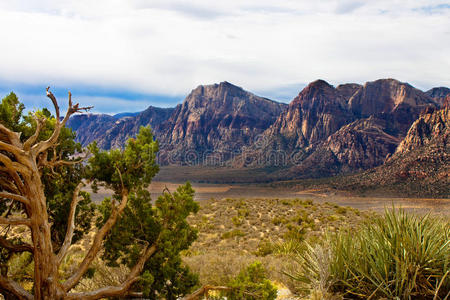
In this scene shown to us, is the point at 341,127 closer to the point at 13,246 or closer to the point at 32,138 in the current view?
the point at 13,246

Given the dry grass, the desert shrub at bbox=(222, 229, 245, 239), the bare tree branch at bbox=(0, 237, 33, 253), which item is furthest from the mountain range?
the bare tree branch at bbox=(0, 237, 33, 253)

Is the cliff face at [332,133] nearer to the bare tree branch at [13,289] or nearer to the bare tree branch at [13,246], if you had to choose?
the bare tree branch at [13,246]

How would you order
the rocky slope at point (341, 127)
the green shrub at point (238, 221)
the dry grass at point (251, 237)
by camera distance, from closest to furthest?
the dry grass at point (251, 237) < the green shrub at point (238, 221) < the rocky slope at point (341, 127)

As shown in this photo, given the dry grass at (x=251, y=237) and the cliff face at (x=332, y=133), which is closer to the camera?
the dry grass at (x=251, y=237)

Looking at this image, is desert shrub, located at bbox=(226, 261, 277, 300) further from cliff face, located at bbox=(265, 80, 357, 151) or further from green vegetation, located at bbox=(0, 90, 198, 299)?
cliff face, located at bbox=(265, 80, 357, 151)

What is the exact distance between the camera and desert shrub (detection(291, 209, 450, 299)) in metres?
5.61

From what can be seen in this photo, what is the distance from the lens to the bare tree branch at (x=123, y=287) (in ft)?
21.0

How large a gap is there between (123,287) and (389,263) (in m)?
5.56

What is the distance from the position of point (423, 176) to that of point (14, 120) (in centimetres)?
7603

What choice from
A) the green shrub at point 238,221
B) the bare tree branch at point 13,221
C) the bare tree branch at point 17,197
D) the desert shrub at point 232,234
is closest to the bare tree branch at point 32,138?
the bare tree branch at point 17,197

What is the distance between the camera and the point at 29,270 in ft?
29.2

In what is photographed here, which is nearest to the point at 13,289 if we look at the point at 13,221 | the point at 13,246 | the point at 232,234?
the point at 13,246

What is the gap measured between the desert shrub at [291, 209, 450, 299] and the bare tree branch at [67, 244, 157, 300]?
12.0 feet

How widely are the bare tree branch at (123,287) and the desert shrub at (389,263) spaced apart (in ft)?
12.0
